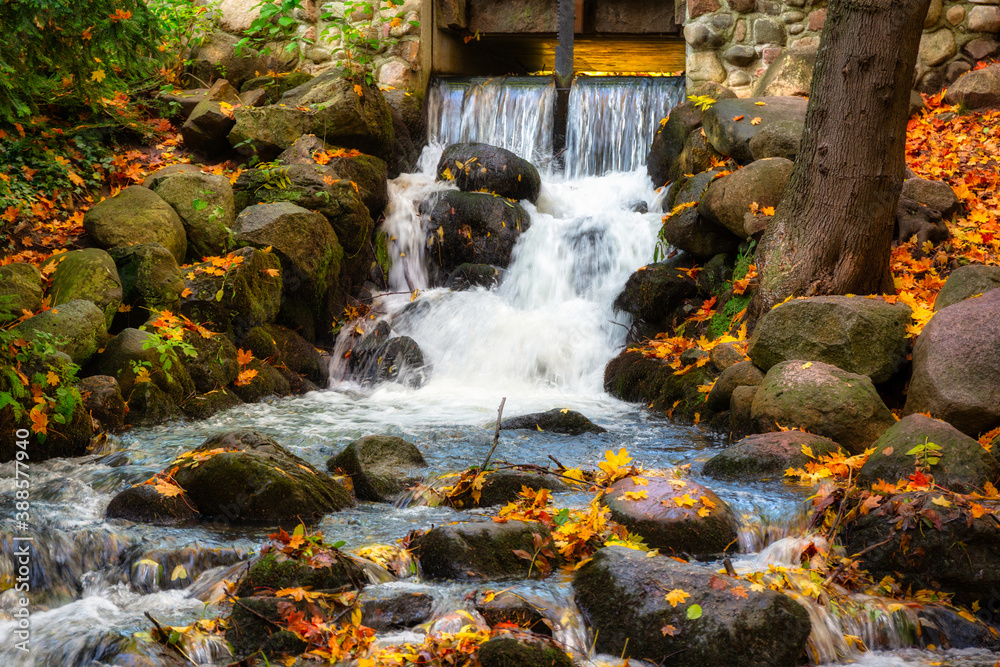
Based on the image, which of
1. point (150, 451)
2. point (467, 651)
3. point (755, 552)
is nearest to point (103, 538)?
point (150, 451)

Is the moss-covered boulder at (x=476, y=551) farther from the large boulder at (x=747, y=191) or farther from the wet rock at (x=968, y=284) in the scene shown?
the large boulder at (x=747, y=191)

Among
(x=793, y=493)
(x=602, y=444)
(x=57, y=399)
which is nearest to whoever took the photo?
(x=793, y=493)

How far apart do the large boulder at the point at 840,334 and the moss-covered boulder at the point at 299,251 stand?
4461 mm

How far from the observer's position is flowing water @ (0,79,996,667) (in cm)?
334

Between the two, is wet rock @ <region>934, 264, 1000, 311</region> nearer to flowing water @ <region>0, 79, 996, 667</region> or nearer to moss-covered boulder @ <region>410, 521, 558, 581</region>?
flowing water @ <region>0, 79, 996, 667</region>

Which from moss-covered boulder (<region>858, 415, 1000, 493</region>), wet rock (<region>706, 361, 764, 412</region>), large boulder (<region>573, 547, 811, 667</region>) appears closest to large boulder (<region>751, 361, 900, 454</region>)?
wet rock (<region>706, 361, 764, 412</region>)

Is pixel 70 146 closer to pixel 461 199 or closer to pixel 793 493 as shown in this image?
pixel 461 199

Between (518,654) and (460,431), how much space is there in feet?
11.4

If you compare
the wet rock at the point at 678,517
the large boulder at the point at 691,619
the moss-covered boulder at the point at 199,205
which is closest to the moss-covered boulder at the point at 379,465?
the wet rock at the point at 678,517

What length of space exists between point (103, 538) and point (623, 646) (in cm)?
249

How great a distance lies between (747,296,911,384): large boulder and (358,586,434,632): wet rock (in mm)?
3658

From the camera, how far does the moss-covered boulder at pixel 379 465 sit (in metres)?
4.80

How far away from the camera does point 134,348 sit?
6.23m

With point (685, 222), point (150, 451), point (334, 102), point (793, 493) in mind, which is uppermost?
point (334, 102)
